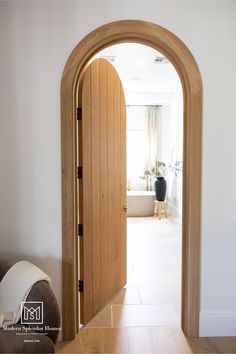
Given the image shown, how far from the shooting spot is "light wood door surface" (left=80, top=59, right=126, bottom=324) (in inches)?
106

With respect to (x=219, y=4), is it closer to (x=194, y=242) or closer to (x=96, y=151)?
(x=96, y=151)

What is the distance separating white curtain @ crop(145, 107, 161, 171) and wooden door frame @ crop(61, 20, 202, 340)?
5.57 m

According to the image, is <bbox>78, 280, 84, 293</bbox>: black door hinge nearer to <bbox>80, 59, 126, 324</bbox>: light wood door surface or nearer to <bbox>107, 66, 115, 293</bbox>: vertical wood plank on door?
<bbox>80, 59, 126, 324</bbox>: light wood door surface

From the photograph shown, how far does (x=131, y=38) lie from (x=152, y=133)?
5661 mm

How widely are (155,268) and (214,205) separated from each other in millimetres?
1850

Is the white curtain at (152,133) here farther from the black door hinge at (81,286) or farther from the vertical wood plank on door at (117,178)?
the black door hinge at (81,286)

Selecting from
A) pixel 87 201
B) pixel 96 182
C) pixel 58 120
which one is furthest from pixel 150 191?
pixel 58 120

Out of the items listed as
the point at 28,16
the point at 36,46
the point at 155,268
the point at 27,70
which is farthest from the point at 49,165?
the point at 155,268

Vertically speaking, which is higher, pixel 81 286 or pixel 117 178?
pixel 117 178

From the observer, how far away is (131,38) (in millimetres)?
2445

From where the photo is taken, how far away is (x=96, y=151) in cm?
279

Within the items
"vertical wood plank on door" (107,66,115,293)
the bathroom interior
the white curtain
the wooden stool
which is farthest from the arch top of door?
the white curtain

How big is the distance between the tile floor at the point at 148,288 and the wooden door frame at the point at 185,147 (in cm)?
38

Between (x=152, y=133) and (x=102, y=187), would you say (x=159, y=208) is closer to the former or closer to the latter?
(x=152, y=133)
